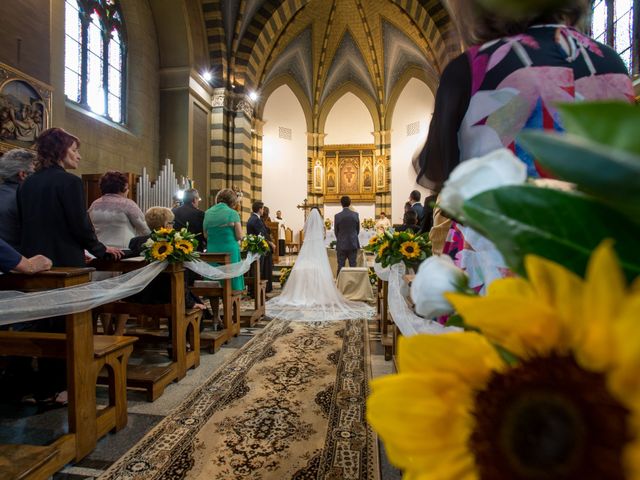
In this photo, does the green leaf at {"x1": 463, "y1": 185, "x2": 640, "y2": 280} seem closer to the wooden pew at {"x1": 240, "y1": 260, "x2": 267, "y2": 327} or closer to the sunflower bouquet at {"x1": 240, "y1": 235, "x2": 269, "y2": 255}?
the wooden pew at {"x1": 240, "y1": 260, "x2": 267, "y2": 327}

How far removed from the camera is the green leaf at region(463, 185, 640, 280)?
0.92 feet

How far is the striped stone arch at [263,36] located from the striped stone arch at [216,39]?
2.21 ft

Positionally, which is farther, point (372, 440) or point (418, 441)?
point (372, 440)

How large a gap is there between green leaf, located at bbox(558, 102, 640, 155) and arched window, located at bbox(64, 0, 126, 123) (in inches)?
303

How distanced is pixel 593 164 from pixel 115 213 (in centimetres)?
377

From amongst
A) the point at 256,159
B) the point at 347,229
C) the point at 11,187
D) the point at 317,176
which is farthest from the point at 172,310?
the point at 317,176

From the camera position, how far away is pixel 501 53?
0.98m

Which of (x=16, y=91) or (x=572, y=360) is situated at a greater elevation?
(x=16, y=91)

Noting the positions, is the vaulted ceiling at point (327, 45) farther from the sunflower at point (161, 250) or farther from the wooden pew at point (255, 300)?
the sunflower at point (161, 250)

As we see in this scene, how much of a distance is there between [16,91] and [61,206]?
356 cm

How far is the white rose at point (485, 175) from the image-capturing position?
0.31 meters

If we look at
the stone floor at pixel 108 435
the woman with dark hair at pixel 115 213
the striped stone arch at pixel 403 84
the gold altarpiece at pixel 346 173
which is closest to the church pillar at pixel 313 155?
the gold altarpiece at pixel 346 173

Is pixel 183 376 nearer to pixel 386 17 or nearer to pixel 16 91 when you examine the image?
pixel 16 91

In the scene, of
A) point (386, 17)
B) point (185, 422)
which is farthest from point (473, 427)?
point (386, 17)
